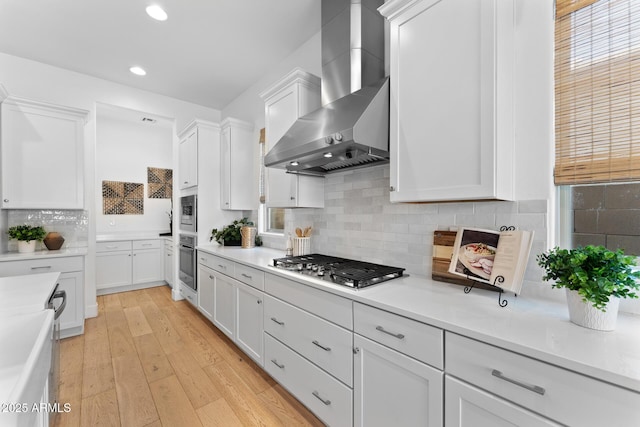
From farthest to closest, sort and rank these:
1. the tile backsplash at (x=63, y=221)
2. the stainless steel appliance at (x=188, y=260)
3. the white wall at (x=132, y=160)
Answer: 1. the white wall at (x=132, y=160)
2. the stainless steel appliance at (x=188, y=260)
3. the tile backsplash at (x=63, y=221)

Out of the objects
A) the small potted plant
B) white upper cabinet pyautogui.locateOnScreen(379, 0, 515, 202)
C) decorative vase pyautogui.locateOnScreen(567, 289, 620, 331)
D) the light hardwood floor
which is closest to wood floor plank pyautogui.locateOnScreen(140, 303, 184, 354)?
the light hardwood floor

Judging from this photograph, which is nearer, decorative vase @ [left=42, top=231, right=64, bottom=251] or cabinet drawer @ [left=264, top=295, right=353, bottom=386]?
cabinet drawer @ [left=264, top=295, right=353, bottom=386]

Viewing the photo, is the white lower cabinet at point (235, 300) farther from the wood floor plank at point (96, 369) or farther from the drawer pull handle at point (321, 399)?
the wood floor plank at point (96, 369)

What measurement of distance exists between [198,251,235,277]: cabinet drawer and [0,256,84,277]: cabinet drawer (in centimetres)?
124

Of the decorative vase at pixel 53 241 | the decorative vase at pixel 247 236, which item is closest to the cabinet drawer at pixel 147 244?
the decorative vase at pixel 53 241

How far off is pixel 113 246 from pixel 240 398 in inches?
149

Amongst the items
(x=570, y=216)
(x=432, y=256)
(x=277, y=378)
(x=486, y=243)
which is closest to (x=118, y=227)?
(x=277, y=378)

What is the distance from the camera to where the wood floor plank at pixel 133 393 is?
1.77m

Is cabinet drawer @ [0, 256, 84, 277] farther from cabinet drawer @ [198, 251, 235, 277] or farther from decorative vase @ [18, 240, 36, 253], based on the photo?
cabinet drawer @ [198, 251, 235, 277]

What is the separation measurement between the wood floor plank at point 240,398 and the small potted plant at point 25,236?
8.23 feet

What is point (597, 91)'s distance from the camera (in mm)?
1189

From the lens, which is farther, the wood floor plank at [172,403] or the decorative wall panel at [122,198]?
the decorative wall panel at [122,198]

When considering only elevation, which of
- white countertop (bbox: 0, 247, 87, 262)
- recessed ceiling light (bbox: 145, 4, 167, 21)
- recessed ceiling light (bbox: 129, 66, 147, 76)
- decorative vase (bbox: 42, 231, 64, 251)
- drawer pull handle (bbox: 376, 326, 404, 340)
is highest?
recessed ceiling light (bbox: 129, 66, 147, 76)

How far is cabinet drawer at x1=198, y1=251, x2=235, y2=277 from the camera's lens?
2.67 meters
